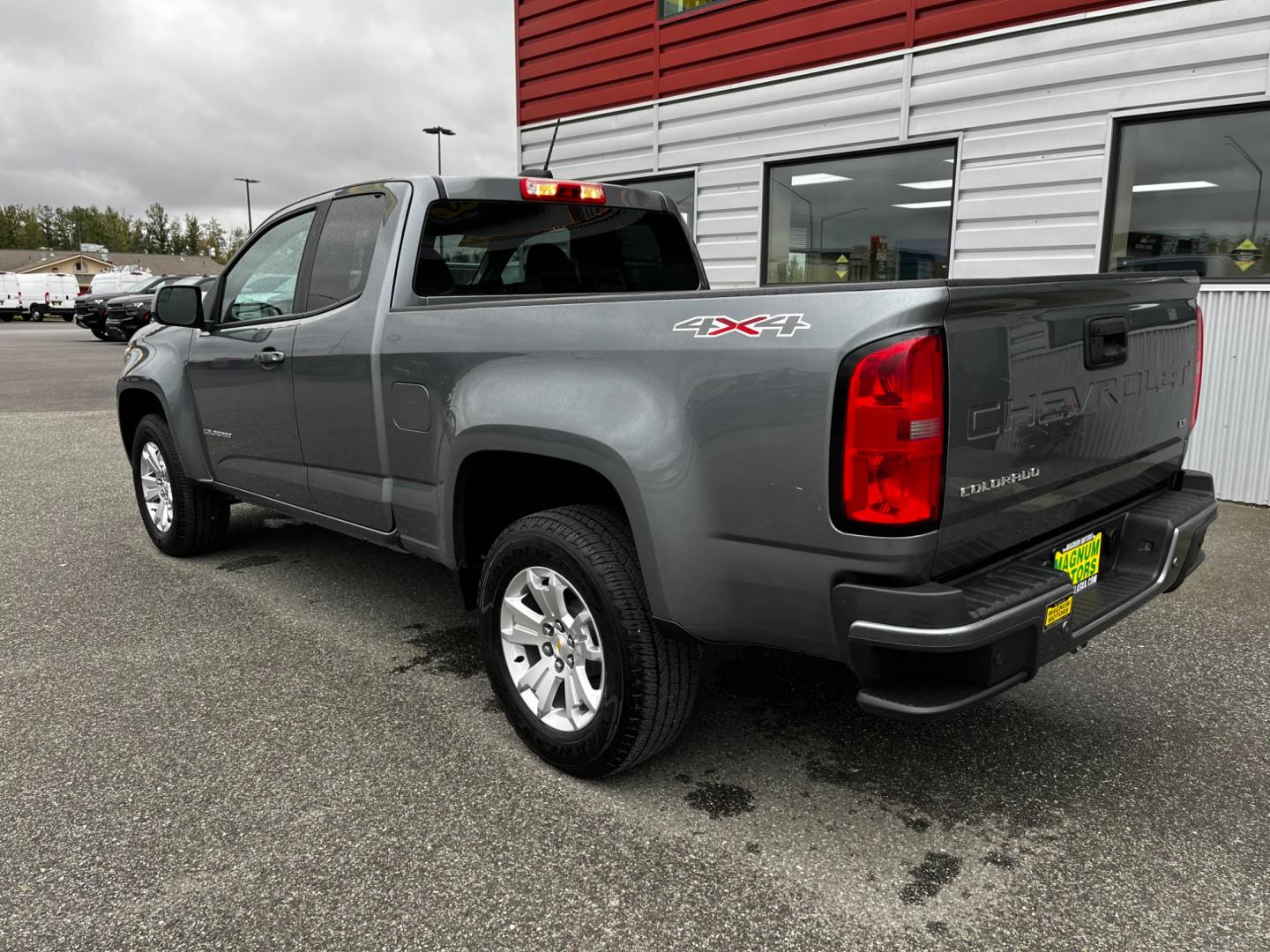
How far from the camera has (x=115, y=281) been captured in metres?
33.7

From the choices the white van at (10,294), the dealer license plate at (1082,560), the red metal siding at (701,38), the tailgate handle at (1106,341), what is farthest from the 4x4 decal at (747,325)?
the white van at (10,294)

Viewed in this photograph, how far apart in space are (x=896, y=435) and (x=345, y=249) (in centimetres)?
250

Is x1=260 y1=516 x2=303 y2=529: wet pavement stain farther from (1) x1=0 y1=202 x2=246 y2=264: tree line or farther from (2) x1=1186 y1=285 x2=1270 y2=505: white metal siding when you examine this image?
(1) x1=0 y1=202 x2=246 y2=264: tree line

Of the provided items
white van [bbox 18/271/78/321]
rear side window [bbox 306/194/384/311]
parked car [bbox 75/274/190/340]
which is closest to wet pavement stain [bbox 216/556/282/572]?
rear side window [bbox 306/194/384/311]

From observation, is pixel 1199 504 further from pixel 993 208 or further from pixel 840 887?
pixel 993 208

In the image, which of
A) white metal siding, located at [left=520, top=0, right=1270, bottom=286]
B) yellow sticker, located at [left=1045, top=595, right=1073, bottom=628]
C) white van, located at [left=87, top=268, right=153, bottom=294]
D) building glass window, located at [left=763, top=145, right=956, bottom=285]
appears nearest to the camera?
yellow sticker, located at [left=1045, top=595, right=1073, bottom=628]

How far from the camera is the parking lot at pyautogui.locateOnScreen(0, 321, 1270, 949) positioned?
2.20m

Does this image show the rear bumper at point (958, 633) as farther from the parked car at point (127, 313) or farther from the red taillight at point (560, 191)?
the parked car at point (127, 313)

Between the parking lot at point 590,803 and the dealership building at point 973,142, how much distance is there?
2821 millimetres

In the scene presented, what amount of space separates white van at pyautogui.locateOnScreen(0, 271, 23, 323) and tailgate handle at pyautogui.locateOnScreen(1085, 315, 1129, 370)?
46872mm

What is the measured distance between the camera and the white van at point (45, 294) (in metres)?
40.7

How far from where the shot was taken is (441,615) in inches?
168

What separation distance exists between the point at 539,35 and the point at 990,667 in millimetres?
9105

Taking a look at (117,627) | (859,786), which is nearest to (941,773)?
(859,786)
